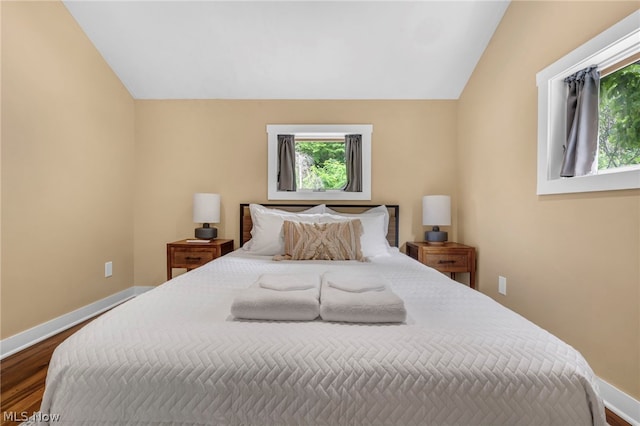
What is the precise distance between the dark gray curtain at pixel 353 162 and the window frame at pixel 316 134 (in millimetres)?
40

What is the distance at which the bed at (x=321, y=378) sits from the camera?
84cm

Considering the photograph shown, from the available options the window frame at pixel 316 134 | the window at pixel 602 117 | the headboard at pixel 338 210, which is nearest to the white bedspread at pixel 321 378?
the window at pixel 602 117

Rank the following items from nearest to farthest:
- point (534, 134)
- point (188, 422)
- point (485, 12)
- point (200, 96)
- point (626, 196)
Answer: point (188, 422) → point (626, 196) → point (534, 134) → point (485, 12) → point (200, 96)

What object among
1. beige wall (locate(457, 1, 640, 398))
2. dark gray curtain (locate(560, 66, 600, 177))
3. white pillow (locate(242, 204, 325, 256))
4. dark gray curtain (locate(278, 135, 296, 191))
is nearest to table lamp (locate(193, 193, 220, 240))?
white pillow (locate(242, 204, 325, 256))

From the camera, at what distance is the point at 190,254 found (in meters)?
2.91

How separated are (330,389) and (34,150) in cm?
271

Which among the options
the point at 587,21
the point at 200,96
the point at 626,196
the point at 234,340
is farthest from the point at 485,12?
the point at 234,340

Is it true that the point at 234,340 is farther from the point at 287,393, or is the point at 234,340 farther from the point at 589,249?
the point at 589,249

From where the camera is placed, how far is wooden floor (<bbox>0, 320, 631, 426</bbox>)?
4.87 ft

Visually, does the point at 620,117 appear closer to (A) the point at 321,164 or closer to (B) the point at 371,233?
(B) the point at 371,233

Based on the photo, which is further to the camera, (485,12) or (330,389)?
(485,12)

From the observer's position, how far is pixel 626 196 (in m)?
1.53

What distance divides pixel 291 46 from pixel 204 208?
178 cm

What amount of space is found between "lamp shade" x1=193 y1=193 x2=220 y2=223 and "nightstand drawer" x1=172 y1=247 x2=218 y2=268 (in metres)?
0.34
